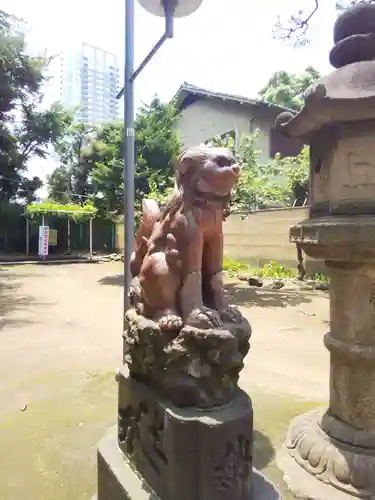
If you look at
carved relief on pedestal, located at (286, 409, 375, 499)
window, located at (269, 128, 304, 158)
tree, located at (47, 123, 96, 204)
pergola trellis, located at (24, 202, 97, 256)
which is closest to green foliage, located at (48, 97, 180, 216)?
window, located at (269, 128, 304, 158)

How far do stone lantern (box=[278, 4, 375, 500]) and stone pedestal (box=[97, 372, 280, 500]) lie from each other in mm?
732

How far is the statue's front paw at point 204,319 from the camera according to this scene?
181cm

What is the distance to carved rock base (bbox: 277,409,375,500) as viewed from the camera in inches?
95.9

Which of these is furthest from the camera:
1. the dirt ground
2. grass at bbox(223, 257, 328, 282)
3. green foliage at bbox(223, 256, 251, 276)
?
green foliage at bbox(223, 256, 251, 276)

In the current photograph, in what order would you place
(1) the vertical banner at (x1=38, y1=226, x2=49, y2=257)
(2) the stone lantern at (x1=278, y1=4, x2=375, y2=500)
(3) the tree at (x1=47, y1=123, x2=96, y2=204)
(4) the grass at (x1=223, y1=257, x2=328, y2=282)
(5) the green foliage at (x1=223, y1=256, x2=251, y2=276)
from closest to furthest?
(2) the stone lantern at (x1=278, y1=4, x2=375, y2=500) < (4) the grass at (x1=223, y1=257, x2=328, y2=282) < (5) the green foliage at (x1=223, y1=256, x2=251, y2=276) < (1) the vertical banner at (x1=38, y1=226, x2=49, y2=257) < (3) the tree at (x1=47, y1=123, x2=96, y2=204)

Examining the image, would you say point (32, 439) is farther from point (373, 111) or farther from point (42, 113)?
point (42, 113)

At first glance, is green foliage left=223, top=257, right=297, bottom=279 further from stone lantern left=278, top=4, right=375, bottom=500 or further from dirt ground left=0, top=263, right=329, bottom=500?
stone lantern left=278, top=4, right=375, bottom=500

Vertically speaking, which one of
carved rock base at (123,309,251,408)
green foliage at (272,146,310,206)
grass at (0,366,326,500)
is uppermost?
green foliage at (272,146,310,206)

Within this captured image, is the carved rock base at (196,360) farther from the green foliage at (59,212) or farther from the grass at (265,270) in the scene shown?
the green foliage at (59,212)

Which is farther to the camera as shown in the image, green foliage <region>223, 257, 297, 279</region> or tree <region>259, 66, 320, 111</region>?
tree <region>259, 66, 320, 111</region>

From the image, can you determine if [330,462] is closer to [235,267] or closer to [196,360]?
[196,360]

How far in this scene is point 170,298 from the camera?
194 cm

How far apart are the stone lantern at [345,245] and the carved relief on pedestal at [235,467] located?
879 mm

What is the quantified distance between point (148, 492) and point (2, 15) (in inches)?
367
